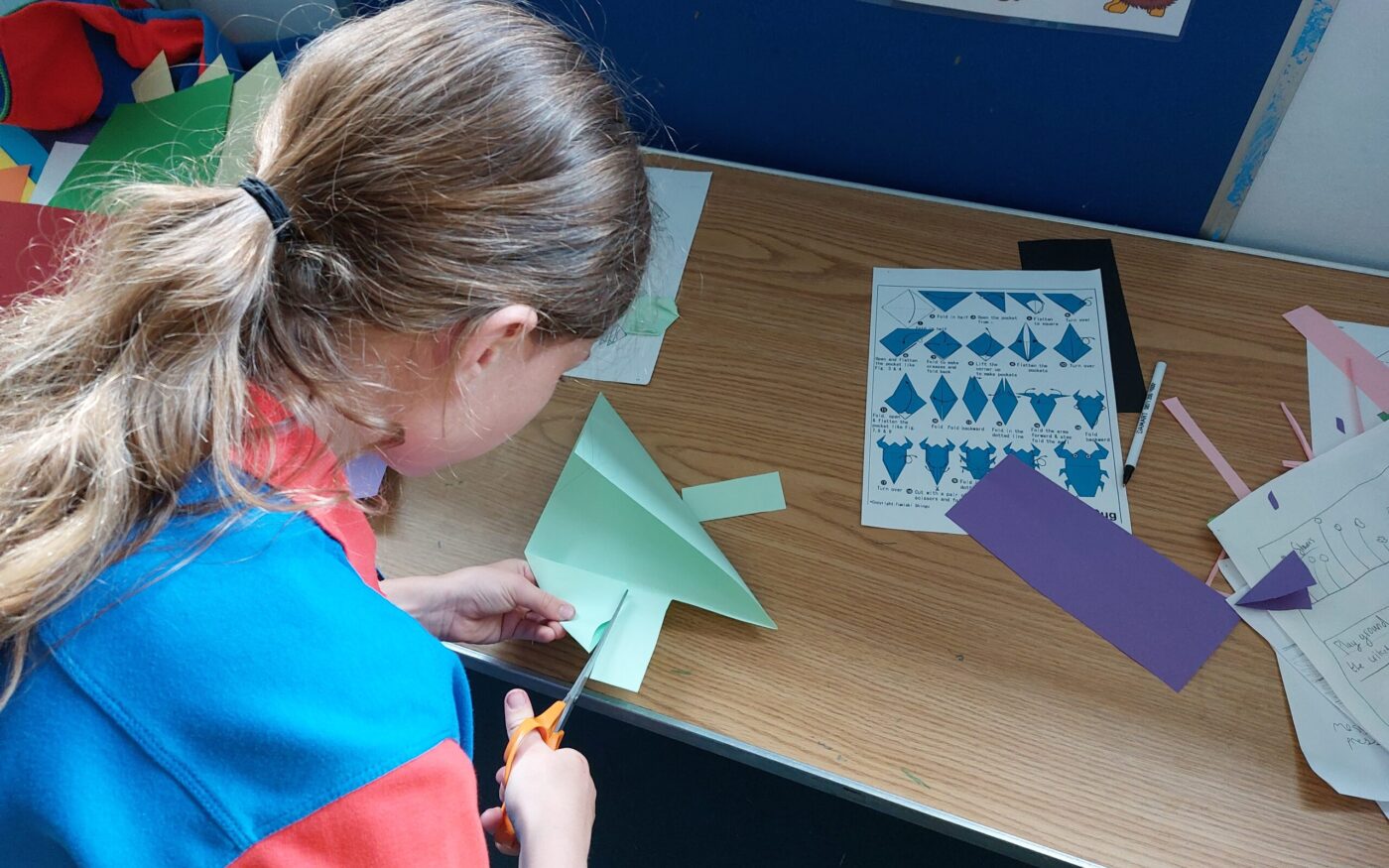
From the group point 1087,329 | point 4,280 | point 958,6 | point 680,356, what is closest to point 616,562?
point 680,356

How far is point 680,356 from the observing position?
3.29 ft

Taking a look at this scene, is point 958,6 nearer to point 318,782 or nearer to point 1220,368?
point 1220,368

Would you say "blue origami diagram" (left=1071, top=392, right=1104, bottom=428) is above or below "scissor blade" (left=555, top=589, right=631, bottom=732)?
above

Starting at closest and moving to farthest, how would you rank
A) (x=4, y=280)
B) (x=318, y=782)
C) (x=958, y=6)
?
(x=318, y=782) → (x=958, y=6) → (x=4, y=280)

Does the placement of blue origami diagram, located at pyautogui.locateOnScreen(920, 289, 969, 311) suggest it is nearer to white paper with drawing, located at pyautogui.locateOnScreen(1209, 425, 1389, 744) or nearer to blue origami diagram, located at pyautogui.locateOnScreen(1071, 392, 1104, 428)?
blue origami diagram, located at pyautogui.locateOnScreen(1071, 392, 1104, 428)

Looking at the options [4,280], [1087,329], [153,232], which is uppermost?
[153,232]

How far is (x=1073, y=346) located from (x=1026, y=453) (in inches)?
5.9

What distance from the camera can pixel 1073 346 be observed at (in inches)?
37.7

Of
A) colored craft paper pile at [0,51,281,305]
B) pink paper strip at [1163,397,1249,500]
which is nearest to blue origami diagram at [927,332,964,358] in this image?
pink paper strip at [1163,397,1249,500]

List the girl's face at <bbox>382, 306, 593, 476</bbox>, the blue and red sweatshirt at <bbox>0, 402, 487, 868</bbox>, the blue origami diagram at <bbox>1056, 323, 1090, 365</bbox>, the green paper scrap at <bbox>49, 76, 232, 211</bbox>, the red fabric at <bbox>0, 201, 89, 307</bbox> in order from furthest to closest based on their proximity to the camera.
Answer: the green paper scrap at <bbox>49, 76, 232, 211</bbox> → the red fabric at <bbox>0, 201, 89, 307</bbox> → the blue origami diagram at <bbox>1056, 323, 1090, 365</bbox> → the girl's face at <bbox>382, 306, 593, 476</bbox> → the blue and red sweatshirt at <bbox>0, 402, 487, 868</bbox>

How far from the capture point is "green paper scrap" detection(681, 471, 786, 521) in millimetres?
871

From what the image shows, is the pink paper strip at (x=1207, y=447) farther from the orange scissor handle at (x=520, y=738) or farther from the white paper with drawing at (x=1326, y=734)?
the orange scissor handle at (x=520, y=738)

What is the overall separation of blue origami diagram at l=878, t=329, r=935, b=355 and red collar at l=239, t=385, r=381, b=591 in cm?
56

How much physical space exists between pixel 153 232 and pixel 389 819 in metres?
0.38
